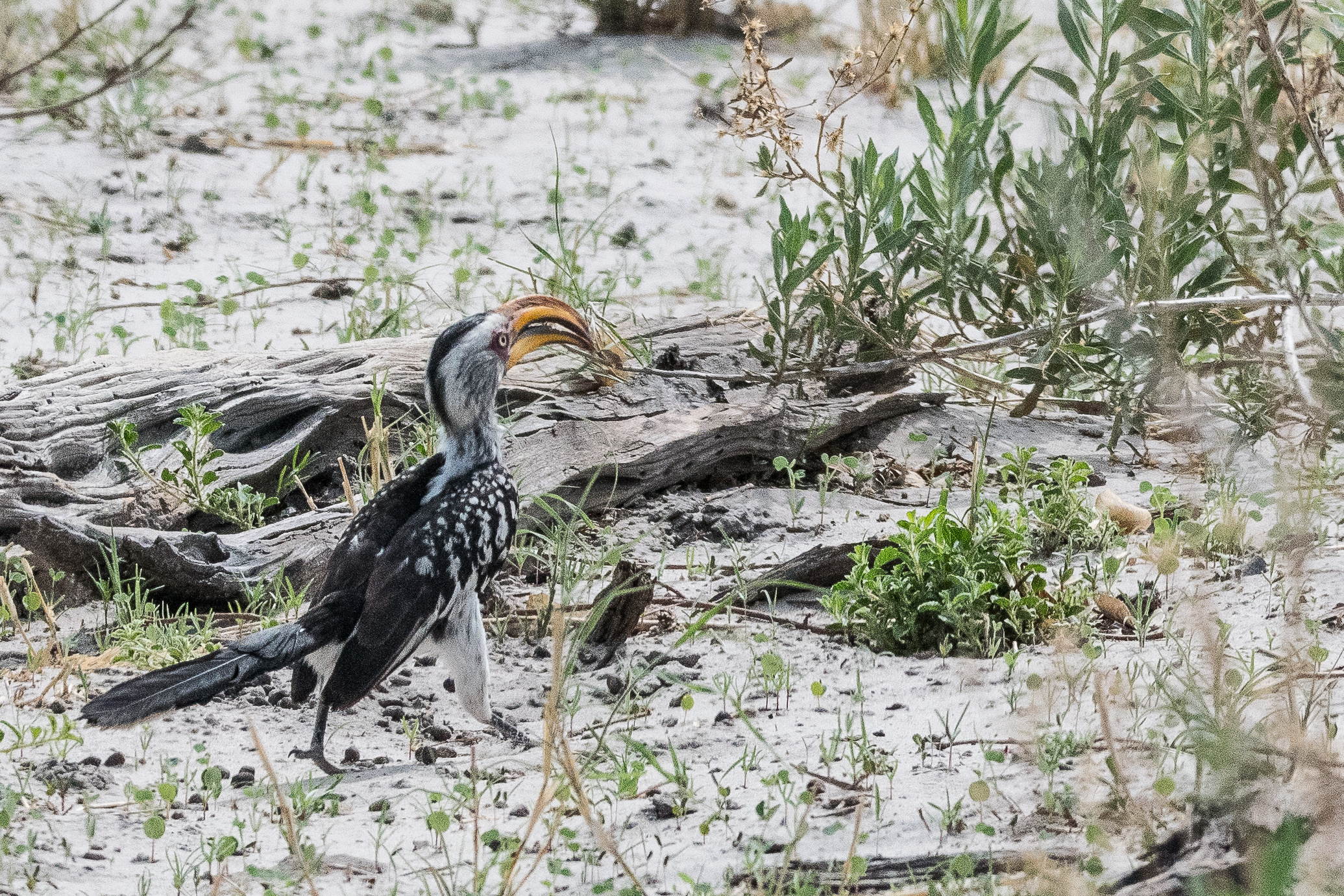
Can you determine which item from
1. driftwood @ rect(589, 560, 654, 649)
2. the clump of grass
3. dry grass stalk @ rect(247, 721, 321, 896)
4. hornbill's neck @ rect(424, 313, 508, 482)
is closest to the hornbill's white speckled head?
hornbill's neck @ rect(424, 313, 508, 482)

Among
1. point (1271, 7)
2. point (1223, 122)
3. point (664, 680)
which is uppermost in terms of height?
point (1271, 7)

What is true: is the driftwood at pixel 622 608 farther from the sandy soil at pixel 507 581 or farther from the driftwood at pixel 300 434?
the driftwood at pixel 300 434

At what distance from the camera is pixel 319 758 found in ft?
10.5

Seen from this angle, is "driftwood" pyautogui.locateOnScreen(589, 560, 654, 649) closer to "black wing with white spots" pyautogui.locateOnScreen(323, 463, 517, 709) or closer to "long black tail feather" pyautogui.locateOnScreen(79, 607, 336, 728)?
"black wing with white spots" pyautogui.locateOnScreen(323, 463, 517, 709)

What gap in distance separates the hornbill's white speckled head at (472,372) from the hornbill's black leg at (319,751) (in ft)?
2.81

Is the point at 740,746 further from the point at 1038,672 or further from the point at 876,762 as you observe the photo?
the point at 1038,672

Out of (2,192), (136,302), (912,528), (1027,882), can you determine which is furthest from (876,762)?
(2,192)

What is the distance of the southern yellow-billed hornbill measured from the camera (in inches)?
121

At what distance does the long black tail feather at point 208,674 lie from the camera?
289cm

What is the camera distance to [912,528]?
366 cm

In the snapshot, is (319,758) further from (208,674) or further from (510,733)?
(510,733)

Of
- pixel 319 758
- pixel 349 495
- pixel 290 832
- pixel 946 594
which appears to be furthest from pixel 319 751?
pixel 946 594

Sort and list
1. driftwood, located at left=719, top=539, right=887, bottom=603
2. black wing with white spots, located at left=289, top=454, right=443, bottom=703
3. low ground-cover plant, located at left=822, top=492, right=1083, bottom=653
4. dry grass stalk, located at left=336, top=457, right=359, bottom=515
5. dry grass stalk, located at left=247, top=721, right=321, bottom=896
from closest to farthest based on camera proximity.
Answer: dry grass stalk, located at left=247, top=721, right=321, bottom=896 < black wing with white spots, located at left=289, top=454, right=443, bottom=703 < low ground-cover plant, located at left=822, top=492, right=1083, bottom=653 < driftwood, located at left=719, top=539, right=887, bottom=603 < dry grass stalk, located at left=336, top=457, right=359, bottom=515

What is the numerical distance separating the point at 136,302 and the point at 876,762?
13.3 feet
